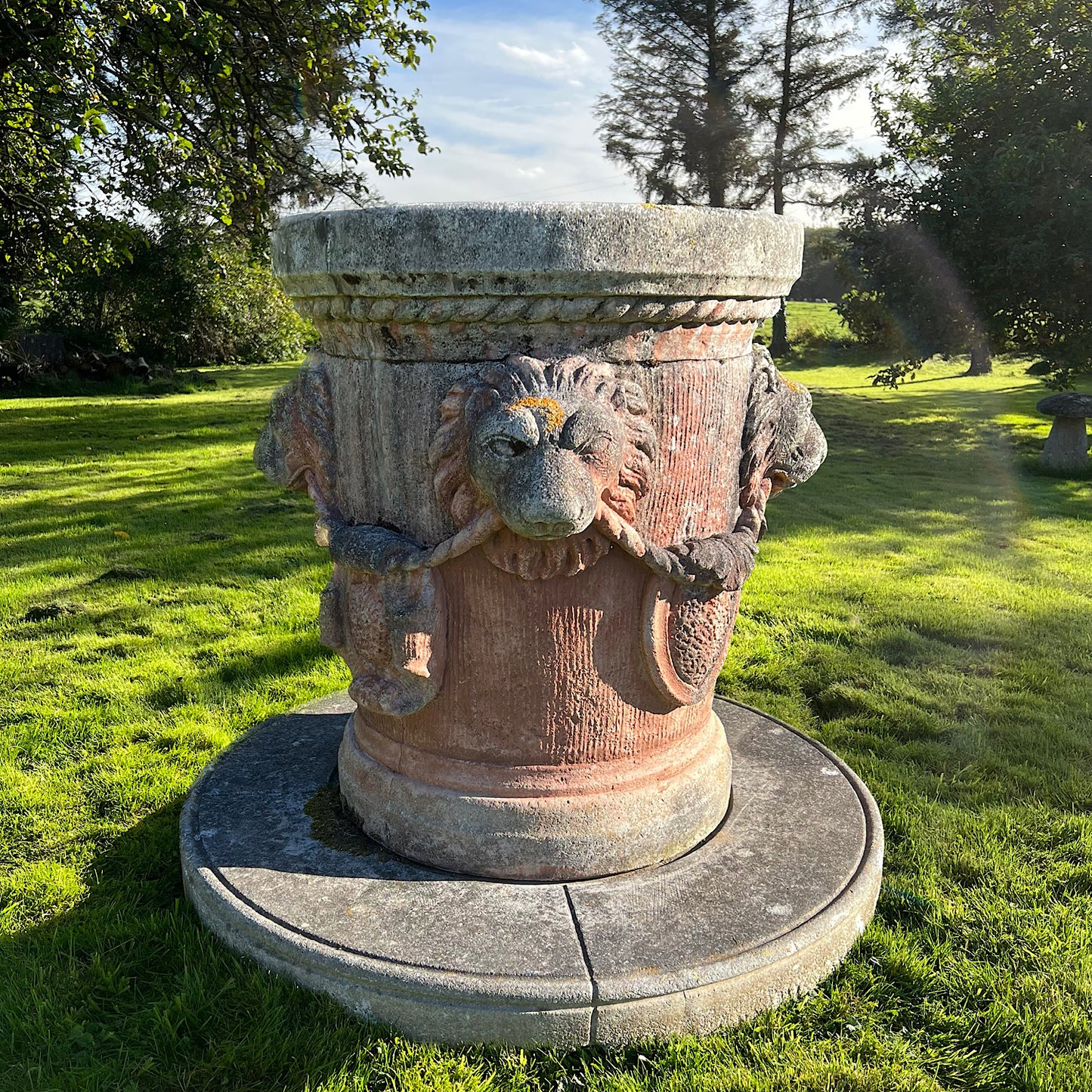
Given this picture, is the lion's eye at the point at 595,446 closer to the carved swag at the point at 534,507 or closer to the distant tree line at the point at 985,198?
the carved swag at the point at 534,507

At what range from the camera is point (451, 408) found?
2186 mm

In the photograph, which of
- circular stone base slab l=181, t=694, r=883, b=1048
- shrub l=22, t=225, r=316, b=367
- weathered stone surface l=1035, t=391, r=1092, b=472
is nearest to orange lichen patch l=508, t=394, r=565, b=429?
circular stone base slab l=181, t=694, r=883, b=1048

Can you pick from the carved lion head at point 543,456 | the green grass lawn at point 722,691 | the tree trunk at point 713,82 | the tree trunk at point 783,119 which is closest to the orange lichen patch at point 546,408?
the carved lion head at point 543,456

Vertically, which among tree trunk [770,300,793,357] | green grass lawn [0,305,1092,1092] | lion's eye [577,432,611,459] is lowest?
green grass lawn [0,305,1092,1092]

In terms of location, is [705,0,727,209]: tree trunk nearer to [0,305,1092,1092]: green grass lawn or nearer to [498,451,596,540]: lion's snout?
[0,305,1092,1092]: green grass lawn

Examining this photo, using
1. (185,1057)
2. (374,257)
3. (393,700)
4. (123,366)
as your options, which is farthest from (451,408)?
(123,366)

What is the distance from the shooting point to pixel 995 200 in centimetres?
995

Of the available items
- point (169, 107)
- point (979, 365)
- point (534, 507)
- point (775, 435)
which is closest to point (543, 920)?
point (534, 507)

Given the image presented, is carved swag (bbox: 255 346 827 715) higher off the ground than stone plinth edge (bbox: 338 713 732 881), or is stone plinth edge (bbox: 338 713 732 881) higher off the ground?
carved swag (bbox: 255 346 827 715)

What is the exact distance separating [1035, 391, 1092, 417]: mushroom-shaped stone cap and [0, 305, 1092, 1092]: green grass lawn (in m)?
1.20

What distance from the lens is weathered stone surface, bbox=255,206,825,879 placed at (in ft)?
6.78

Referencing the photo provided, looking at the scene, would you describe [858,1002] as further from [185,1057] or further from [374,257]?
[374,257]

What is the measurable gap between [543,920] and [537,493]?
1.14 meters

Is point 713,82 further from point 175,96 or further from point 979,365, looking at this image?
point 175,96
